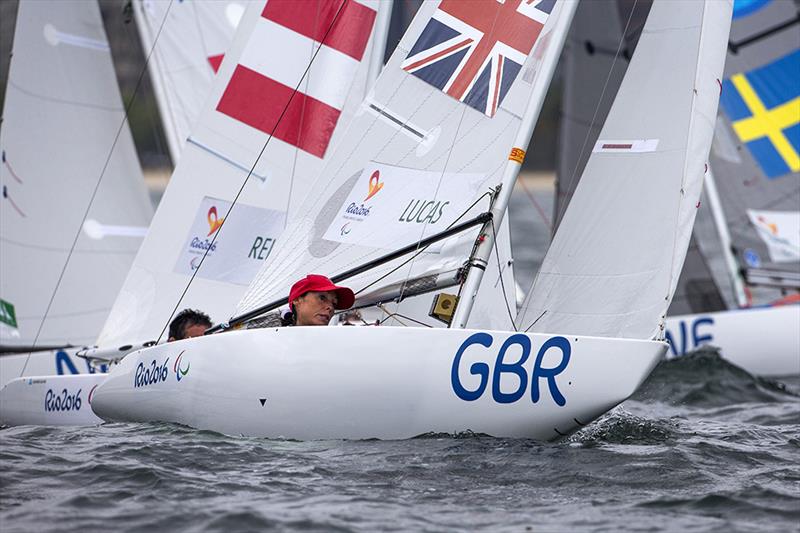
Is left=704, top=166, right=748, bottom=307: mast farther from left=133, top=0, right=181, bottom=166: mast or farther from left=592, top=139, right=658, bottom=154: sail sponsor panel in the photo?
left=592, top=139, right=658, bottom=154: sail sponsor panel

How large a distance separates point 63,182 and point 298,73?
267 cm

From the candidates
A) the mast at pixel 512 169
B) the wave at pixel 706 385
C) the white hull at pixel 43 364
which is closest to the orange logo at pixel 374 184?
the mast at pixel 512 169

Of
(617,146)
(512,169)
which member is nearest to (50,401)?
(512,169)

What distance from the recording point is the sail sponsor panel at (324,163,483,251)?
213 inches

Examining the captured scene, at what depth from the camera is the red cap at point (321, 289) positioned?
520 centimetres

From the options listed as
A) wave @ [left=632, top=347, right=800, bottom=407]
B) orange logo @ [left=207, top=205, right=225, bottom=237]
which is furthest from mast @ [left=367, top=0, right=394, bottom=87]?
wave @ [left=632, top=347, right=800, bottom=407]

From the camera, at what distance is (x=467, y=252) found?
5316mm

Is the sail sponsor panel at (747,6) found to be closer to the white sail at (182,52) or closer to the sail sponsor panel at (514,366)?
the white sail at (182,52)

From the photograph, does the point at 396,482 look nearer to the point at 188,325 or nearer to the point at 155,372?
the point at 155,372

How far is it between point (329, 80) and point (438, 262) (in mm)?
1932

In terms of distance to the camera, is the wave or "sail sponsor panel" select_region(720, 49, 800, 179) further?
"sail sponsor panel" select_region(720, 49, 800, 179)

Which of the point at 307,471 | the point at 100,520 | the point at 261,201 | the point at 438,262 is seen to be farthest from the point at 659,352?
the point at 261,201

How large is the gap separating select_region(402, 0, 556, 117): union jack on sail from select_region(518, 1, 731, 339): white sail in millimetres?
779

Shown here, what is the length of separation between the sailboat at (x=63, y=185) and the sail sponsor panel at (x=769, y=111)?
4603 mm
